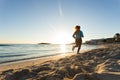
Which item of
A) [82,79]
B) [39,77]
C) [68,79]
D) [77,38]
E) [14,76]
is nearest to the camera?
[82,79]

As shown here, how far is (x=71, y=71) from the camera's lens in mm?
5598

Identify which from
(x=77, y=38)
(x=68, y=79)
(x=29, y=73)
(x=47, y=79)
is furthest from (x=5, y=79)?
(x=77, y=38)

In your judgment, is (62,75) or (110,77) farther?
(62,75)

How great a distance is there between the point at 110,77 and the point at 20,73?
2527 millimetres

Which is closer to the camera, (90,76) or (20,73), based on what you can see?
(90,76)

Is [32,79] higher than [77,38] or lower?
lower

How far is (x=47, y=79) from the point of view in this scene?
16.1ft

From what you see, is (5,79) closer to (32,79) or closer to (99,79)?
(32,79)

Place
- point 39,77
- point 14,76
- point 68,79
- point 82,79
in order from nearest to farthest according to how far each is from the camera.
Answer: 1. point 82,79
2. point 68,79
3. point 39,77
4. point 14,76

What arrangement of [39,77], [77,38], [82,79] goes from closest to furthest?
[82,79], [39,77], [77,38]

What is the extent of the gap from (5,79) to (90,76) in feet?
7.43

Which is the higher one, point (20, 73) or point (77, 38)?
point (77, 38)

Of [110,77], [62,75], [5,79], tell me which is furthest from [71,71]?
[5,79]

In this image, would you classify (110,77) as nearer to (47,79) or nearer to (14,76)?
(47,79)
